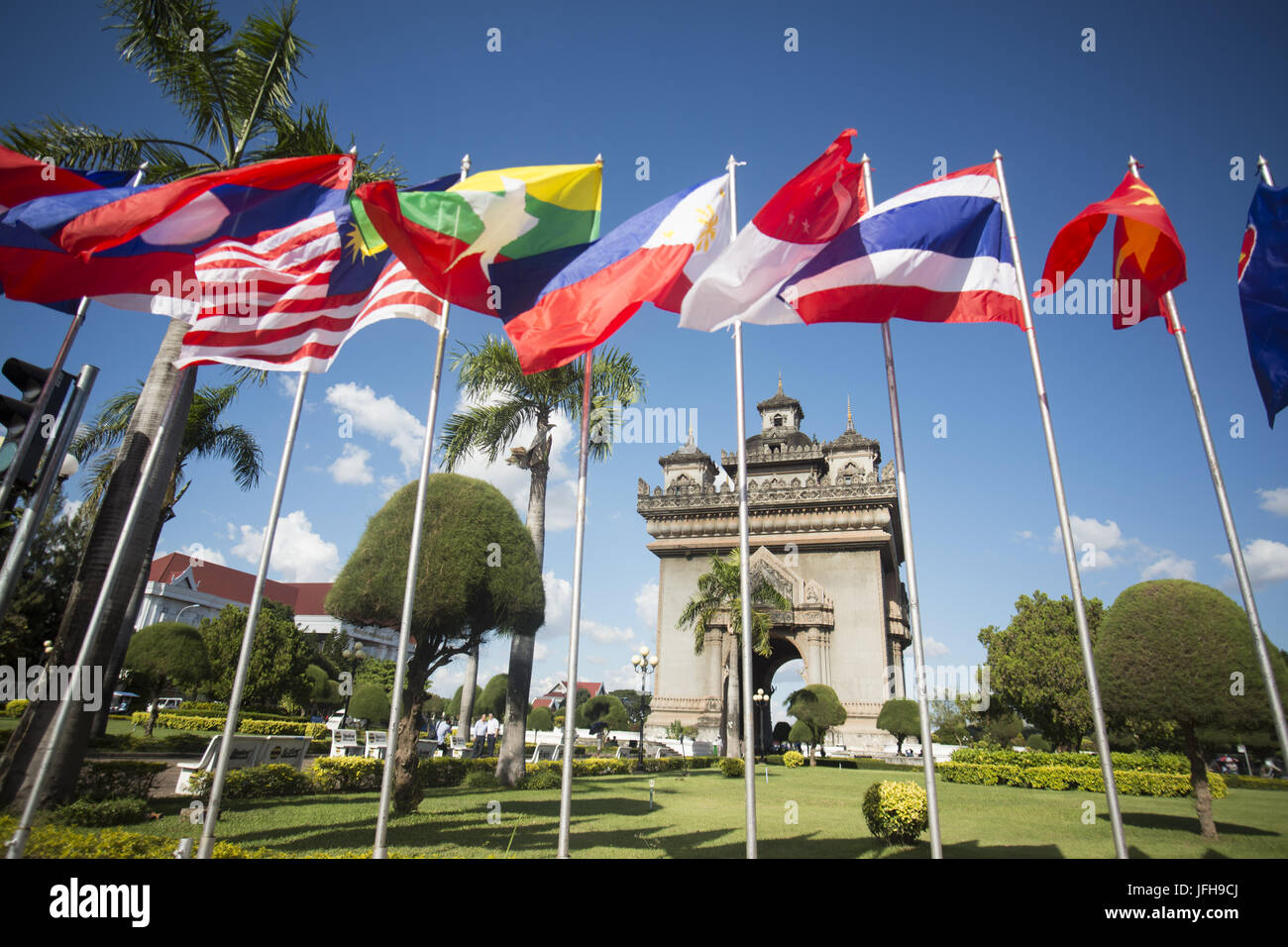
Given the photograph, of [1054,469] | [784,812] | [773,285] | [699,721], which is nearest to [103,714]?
[784,812]

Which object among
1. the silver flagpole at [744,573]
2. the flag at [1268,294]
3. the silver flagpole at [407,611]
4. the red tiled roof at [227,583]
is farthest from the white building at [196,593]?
the flag at [1268,294]

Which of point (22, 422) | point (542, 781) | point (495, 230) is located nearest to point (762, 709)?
point (542, 781)

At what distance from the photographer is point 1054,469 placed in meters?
6.62

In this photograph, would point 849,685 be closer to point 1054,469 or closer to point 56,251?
point 1054,469

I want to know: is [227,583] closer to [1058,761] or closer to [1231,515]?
[1058,761]

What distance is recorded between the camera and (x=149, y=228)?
8.17 m

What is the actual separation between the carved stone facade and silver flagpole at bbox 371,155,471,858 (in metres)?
31.7

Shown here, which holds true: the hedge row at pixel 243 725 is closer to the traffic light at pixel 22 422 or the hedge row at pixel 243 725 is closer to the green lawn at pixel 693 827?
the green lawn at pixel 693 827

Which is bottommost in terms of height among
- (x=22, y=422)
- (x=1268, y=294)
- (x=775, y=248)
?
(x=22, y=422)

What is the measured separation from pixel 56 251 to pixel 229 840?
7627mm

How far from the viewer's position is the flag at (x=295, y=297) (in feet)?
27.5

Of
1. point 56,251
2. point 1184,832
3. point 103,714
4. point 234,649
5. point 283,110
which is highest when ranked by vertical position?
point 283,110

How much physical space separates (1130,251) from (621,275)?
5.88m

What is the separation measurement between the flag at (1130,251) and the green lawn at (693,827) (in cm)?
→ 716
